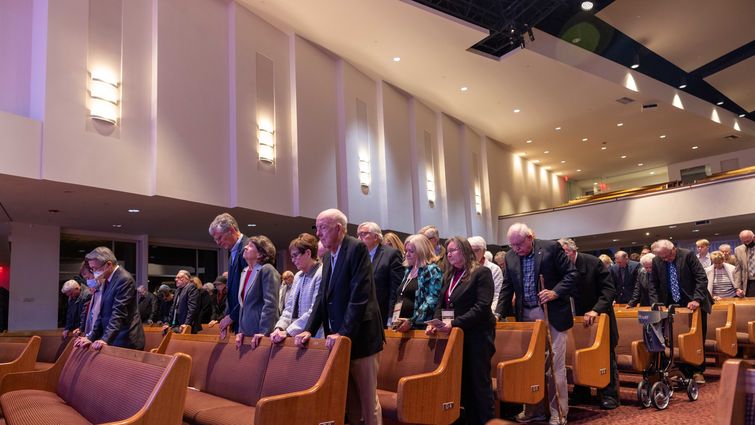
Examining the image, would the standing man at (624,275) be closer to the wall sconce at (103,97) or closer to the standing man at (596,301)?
the standing man at (596,301)

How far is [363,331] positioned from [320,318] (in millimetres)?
324

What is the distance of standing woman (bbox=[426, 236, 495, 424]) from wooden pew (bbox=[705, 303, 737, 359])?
147 inches

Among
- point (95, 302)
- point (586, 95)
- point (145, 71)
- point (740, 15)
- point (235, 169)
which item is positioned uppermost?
point (740, 15)

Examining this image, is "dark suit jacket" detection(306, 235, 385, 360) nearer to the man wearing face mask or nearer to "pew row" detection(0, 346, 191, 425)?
"pew row" detection(0, 346, 191, 425)

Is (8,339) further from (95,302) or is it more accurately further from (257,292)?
(257,292)

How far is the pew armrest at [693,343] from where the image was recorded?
5.44m

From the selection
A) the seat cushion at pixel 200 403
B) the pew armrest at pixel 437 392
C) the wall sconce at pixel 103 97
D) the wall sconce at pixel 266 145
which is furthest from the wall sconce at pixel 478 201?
the seat cushion at pixel 200 403

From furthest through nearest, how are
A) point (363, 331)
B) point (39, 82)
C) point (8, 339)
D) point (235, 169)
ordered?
point (235, 169), point (39, 82), point (8, 339), point (363, 331)

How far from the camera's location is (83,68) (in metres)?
8.06

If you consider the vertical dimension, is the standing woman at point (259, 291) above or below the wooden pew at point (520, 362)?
above

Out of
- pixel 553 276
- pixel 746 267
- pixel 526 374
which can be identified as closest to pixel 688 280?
pixel 553 276

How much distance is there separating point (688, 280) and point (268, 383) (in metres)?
4.47

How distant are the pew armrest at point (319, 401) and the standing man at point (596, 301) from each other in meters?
2.76

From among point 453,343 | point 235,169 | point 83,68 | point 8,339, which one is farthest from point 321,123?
point 453,343
